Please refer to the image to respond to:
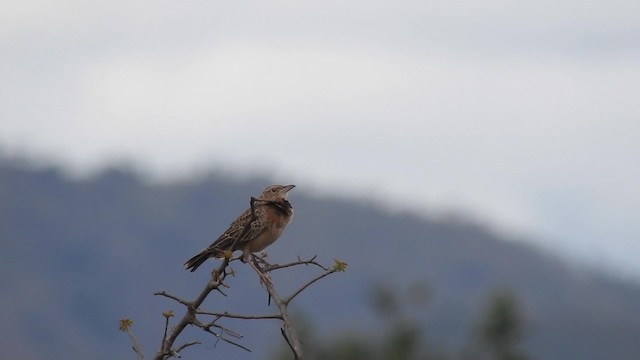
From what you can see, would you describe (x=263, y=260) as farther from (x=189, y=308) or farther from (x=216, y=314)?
(x=216, y=314)

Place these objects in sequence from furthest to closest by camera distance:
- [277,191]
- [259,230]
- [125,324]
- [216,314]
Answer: [277,191], [259,230], [125,324], [216,314]

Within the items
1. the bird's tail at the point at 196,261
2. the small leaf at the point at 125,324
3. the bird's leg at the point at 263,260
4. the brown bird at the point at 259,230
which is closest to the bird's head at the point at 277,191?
the brown bird at the point at 259,230

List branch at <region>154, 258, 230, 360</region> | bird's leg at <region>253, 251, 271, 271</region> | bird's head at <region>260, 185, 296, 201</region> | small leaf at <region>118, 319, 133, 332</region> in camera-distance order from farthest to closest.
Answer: bird's head at <region>260, 185, 296, 201</region> → bird's leg at <region>253, 251, 271, 271</region> → small leaf at <region>118, 319, 133, 332</region> → branch at <region>154, 258, 230, 360</region>

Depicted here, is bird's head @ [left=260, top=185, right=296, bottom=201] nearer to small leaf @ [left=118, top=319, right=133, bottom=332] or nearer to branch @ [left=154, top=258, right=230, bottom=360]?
branch @ [left=154, top=258, right=230, bottom=360]

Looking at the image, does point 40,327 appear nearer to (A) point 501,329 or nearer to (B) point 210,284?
(A) point 501,329

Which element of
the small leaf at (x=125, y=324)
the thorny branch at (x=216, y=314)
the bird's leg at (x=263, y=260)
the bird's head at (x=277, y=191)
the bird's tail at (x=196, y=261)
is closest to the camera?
the thorny branch at (x=216, y=314)

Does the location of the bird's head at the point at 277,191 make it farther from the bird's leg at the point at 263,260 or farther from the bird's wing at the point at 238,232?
the bird's leg at the point at 263,260

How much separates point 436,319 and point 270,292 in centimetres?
14388

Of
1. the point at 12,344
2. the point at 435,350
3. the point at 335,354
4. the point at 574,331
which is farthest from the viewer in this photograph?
the point at 12,344

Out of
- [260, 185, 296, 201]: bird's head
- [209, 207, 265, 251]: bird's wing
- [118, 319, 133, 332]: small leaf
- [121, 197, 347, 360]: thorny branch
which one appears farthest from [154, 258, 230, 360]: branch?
[260, 185, 296, 201]: bird's head

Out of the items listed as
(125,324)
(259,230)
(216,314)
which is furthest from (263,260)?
(216,314)

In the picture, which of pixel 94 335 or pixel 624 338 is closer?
pixel 624 338

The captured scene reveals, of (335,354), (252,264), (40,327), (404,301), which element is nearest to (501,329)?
(335,354)

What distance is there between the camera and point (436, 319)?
491 feet
